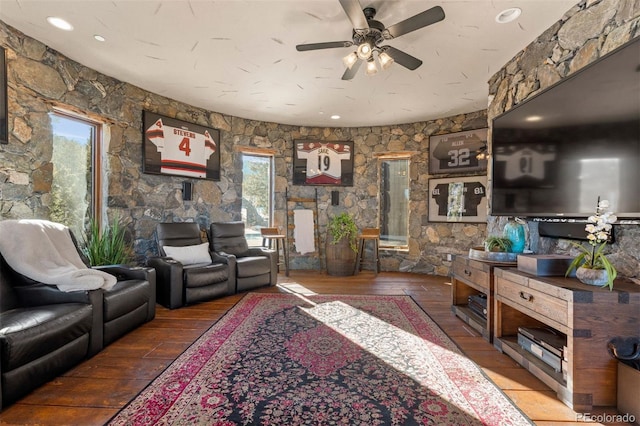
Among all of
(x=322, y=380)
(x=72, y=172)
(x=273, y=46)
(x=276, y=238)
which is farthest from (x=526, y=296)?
(x=72, y=172)

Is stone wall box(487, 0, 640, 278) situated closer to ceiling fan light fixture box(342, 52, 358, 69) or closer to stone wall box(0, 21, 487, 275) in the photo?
ceiling fan light fixture box(342, 52, 358, 69)

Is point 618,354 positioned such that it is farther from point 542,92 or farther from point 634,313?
point 542,92

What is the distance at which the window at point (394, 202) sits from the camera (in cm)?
528

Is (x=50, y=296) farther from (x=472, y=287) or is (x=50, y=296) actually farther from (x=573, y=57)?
(x=573, y=57)

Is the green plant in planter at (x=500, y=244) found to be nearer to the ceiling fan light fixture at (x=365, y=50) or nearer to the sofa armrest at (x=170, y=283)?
the ceiling fan light fixture at (x=365, y=50)

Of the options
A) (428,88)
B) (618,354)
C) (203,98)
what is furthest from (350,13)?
(203,98)

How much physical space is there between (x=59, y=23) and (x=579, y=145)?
409 centimetres

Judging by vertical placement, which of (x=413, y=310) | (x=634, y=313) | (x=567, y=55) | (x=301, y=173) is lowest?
(x=413, y=310)

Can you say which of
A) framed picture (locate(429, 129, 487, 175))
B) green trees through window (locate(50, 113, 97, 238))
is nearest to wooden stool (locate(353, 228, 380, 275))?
framed picture (locate(429, 129, 487, 175))

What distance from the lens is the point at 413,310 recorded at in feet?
10.2

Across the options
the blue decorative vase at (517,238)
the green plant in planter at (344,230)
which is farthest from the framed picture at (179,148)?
the blue decorative vase at (517,238)

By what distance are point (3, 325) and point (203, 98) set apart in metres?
3.31

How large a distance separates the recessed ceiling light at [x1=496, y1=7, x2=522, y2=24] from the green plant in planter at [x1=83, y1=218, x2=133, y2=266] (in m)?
4.23

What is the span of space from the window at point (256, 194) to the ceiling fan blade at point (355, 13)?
11.4 ft
